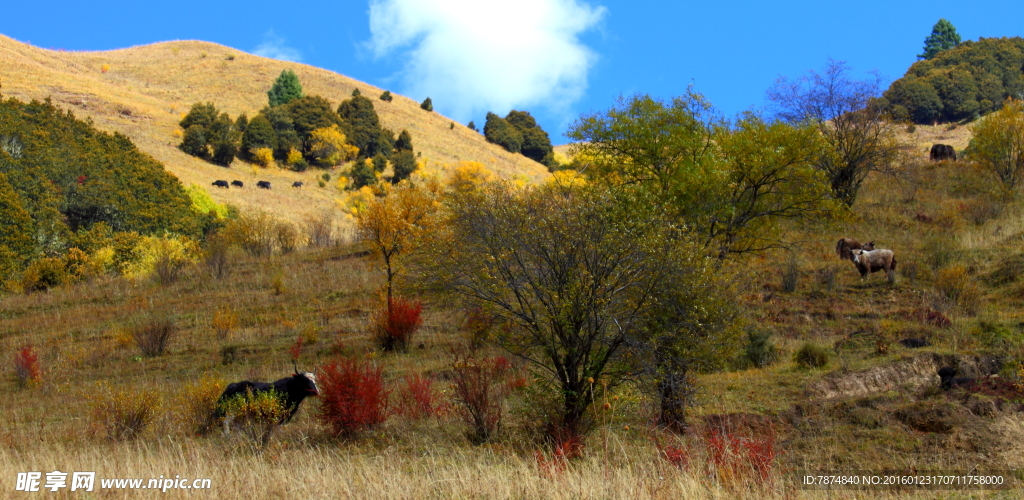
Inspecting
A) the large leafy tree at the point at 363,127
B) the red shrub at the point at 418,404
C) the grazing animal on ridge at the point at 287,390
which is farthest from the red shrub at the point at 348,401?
the large leafy tree at the point at 363,127

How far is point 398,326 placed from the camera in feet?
62.3

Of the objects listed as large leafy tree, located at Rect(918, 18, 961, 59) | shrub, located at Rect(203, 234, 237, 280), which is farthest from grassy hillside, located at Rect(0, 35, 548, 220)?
large leafy tree, located at Rect(918, 18, 961, 59)

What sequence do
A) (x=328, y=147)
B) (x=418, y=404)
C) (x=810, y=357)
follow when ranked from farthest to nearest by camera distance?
(x=328, y=147) → (x=810, y=357) → (x=418, y=404)

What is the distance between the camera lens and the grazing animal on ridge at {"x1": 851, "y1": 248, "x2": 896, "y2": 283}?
2080cm

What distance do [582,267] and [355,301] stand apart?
17011mm

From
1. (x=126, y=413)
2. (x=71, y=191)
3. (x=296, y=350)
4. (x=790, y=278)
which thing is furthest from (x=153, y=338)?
(x=71, y=191)

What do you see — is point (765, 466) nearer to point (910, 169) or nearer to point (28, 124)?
point (910, 169)

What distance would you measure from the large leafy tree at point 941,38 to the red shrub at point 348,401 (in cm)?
10727

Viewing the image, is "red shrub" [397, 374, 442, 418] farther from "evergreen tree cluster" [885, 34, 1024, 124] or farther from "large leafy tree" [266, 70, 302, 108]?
"large leafy tree" [266, 70, 302, 108]

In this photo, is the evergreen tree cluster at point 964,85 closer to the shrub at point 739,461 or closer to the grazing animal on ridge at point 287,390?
the shrub at point 739,461

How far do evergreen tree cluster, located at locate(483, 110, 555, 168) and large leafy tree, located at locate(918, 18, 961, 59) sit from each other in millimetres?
56154

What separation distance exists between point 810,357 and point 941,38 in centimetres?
10231

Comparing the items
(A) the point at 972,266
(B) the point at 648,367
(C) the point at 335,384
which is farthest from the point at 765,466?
(A) the point at 972,266

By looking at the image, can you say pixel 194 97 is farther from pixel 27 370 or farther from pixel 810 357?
pixel 810 357
